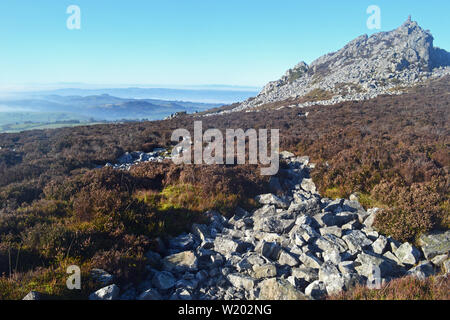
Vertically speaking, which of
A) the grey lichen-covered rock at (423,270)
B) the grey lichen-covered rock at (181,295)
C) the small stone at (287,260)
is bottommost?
the grey lichen-covered rock at (181,295)

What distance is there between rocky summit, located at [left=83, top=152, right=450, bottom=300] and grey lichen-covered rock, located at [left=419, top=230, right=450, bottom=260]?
0.7 inches

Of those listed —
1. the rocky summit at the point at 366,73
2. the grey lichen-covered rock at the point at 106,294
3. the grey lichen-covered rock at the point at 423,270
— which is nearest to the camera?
the grey lichen-covered rock at the point at 106,294

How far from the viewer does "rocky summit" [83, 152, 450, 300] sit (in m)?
4.84

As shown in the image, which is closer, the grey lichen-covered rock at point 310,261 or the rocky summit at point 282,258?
the rocky summit at point 282,258

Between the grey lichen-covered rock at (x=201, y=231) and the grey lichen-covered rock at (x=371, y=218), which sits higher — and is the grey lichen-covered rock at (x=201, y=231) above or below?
below

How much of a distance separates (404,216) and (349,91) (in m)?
51.9

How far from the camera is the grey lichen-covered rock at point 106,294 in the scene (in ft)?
14.3

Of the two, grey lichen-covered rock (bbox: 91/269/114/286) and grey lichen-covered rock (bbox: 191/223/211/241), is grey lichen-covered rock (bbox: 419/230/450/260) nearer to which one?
grey lichen-covered rock (bbox: 191/223/211/241)

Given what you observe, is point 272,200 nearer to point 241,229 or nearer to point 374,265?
point 241,229

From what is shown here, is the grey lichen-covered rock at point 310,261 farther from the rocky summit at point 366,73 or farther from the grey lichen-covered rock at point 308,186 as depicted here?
the rocky summit at point 366,73

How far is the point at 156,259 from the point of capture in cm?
591

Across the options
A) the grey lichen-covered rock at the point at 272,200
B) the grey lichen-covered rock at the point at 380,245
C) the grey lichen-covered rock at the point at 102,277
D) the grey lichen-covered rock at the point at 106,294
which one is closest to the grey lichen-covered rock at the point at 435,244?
the grey lichen-covered rock at the point at 380,245

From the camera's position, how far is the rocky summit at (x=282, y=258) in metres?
4.84

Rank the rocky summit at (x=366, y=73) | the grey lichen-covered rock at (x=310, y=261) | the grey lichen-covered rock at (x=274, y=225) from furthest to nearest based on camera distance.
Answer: the rocky summit at (x=366, y=73) → the grey lichen-covered rock at (x=274, y=225) → the grey lichen-covered rock at (x=310, y=261)
